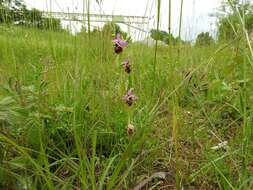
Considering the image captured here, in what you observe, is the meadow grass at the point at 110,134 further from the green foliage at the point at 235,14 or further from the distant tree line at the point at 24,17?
the distant tree line at the point at 24,17

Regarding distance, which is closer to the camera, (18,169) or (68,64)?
(18,169)

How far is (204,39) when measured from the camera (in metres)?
2.55

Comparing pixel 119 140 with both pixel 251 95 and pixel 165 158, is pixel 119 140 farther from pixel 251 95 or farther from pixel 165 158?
pixel 251 95

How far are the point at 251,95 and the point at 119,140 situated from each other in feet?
1.74

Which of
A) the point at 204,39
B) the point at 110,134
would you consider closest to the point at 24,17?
the point at 110,134

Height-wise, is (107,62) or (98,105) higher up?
(107,62)

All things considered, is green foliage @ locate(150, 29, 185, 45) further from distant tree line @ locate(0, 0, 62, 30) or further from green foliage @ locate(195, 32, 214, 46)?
green foliage @ locate(195, 32, 214, 46)

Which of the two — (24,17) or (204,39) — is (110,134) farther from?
(204,39)

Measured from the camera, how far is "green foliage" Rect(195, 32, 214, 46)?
2.47 metres

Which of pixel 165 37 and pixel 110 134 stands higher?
pixel 165 37

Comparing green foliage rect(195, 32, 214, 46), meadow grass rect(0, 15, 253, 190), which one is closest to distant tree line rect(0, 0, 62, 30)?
meadow grass rect(0, 15, 253, 190)

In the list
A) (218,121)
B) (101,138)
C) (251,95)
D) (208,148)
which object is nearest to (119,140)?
(101,138)

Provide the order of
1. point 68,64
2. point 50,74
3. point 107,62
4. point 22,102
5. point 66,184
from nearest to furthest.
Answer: point 66,184
point 22,102
point 107,62
point 50,74
point 68,64

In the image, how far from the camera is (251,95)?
1.03m
